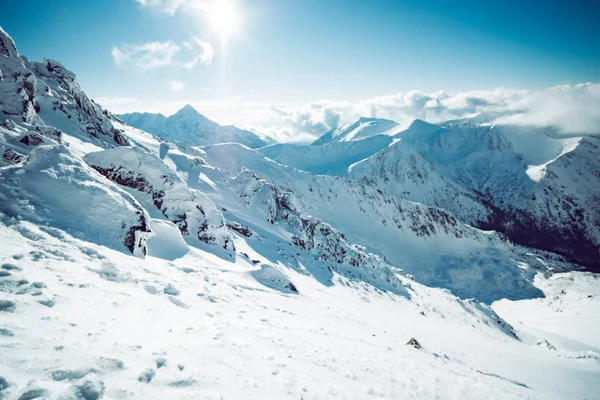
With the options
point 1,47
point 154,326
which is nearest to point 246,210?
point 1,47

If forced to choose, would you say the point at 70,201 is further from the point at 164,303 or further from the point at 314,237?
the point at 314,237

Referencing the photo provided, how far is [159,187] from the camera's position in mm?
21609

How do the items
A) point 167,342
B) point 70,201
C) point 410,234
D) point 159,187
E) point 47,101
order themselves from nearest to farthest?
point 167,342, point 70,201, point 159,187, point 47,101, point 410,234

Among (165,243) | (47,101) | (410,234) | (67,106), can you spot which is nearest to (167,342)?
(165,243)

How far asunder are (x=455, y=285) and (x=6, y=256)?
8629 cm

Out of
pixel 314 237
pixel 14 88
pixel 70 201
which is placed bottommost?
pixel 314 237

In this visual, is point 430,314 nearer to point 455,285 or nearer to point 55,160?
point 55,160

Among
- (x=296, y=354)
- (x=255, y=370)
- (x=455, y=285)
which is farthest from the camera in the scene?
(x=455, y=285)

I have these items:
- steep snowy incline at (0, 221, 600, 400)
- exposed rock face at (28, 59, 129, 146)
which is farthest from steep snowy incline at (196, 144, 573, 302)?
steep snowy incline at (0, 221, 600, 400)

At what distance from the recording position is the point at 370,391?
7.54 meters

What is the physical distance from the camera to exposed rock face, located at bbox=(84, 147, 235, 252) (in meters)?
20.9

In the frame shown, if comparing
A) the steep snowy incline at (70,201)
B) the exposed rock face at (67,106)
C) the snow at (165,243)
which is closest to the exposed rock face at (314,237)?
the exposed rock face at (67,106)

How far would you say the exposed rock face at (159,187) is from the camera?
20.9 metres

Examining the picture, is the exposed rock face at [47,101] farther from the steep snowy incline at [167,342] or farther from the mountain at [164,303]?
the steep snowy incline at [167,342]
